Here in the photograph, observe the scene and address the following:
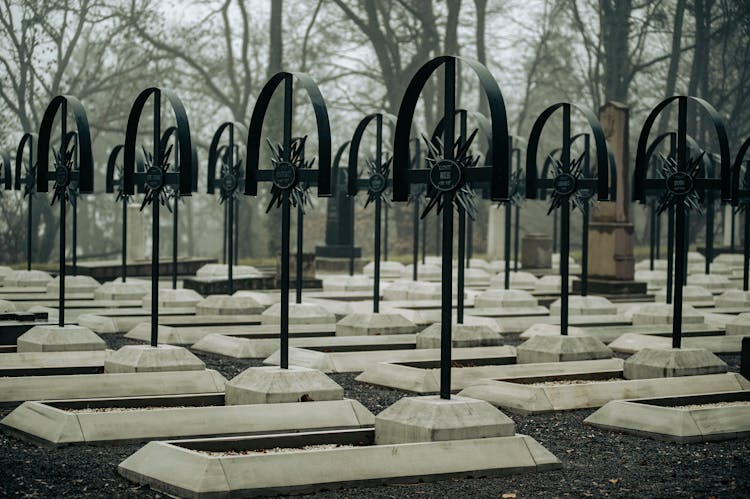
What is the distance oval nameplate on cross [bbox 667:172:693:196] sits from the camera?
36.0ft

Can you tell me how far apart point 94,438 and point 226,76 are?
32103mm

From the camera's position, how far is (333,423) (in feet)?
28.7

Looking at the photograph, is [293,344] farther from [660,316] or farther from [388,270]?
[388,270]

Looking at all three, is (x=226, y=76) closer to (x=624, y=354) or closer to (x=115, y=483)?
(x=624, y=354)

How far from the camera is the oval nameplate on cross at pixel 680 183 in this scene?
1097cm

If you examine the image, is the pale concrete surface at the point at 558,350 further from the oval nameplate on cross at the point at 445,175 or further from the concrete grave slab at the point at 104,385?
the oval nameplate on cross at the point at 445,175

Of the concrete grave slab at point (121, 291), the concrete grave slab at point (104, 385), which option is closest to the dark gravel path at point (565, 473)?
the concrete grave slab at point (104, 385)

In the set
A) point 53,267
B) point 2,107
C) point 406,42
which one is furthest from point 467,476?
point 406,42

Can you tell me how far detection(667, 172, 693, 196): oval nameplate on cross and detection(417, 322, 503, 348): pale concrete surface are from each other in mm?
3270

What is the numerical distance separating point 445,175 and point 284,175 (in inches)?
77.7

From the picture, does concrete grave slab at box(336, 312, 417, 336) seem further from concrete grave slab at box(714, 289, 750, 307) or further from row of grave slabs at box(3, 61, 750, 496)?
concrete grave slab at box(714, 289, 750, 307)

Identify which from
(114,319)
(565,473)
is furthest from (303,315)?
(565,473)

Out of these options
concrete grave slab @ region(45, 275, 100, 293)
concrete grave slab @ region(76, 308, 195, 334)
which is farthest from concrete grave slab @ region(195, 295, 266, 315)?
concrete grave slab @ region(45, 275, 100, 293)

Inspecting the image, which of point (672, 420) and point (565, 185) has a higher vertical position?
point (565, 185)
